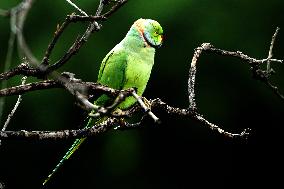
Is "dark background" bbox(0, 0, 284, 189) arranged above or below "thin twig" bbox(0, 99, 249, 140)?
below

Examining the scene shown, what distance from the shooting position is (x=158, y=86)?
8.52m

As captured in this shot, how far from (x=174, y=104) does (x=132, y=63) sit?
505 centimetres

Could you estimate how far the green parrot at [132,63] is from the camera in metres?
3.38

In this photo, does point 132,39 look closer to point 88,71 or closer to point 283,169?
point 88,71

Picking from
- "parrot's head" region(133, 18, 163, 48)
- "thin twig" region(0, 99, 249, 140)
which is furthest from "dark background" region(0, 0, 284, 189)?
"thin twig" region(0, 99, 249, 140)

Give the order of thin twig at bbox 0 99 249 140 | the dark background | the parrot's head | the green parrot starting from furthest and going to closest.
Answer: the dark background → the parrot's head → the green parrot → thin twig at bbox 0 99 249 140

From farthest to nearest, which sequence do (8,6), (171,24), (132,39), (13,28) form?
(171,24) < (8,6) < (132,39) < (13,28)

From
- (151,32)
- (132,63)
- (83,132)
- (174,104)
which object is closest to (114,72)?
(132,63)

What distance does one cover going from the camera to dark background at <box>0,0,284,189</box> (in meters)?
8.27

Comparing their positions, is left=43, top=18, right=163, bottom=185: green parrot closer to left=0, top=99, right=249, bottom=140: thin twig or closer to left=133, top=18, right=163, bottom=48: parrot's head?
left=133, top=18, right=163, bottom=48: parrot's head

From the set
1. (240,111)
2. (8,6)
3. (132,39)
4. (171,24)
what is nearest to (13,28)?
(132,39)

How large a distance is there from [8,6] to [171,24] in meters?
2.20

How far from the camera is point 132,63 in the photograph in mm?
3439

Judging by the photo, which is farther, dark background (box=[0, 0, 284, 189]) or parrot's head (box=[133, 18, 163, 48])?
dark background (box=[0, 0, 284, 189])
